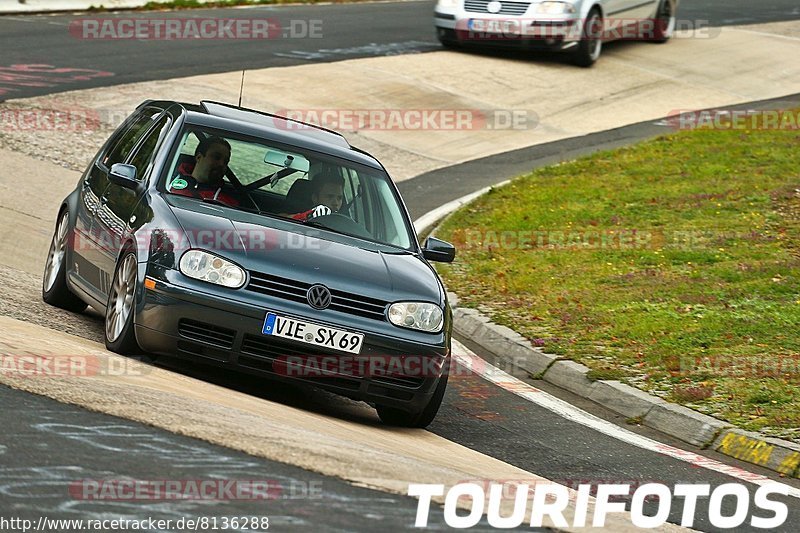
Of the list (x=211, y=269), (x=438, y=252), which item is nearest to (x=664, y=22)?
(x=438, y=252)

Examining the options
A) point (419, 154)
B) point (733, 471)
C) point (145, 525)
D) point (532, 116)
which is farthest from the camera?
point (532, 116)

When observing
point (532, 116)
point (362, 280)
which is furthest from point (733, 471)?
point (532, 116)

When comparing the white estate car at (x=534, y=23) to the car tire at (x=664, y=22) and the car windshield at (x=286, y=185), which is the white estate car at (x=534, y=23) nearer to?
the car tire at (x=664, y=22)

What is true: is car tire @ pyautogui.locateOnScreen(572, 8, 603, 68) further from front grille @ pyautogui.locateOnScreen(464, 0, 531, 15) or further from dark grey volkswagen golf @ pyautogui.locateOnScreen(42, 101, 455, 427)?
dark grey volkswagen golf @ pyautogui.locateOnScreen(42, 101, 455, 427)

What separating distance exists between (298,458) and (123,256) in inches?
104

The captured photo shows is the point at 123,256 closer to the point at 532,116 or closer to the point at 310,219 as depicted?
the point at 310,219

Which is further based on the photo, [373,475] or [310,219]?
[310,219]

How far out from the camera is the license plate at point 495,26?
22.6 m

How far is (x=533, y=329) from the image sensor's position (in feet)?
35.3

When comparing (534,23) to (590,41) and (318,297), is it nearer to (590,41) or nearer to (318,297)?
(590,41)

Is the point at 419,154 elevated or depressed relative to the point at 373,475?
depressed

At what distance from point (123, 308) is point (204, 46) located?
15.5m

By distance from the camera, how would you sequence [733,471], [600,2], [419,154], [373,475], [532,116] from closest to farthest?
[373,475]
[733,471]
[419,154]
[532,116]
[600,2]

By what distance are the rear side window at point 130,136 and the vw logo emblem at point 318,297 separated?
2524 millimetres
